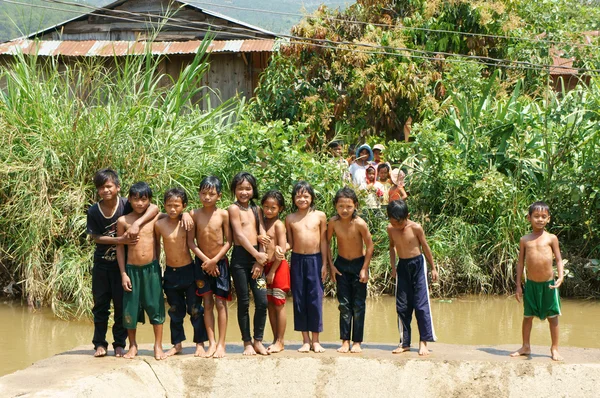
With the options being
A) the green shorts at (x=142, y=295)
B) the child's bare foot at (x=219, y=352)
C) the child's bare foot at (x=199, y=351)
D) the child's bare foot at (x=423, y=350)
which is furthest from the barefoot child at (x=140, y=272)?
the child's bare foot at (x=423, y=350)

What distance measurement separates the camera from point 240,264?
17.8 feet

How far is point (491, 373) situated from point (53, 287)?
4753 millimetres

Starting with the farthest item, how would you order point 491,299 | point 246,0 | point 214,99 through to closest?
1. point 246,0
2. point 214,99
3. point 491,299

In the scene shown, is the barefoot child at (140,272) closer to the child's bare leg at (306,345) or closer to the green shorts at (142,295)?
the green shorts at (142,295)

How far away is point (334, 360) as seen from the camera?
528 centimetres

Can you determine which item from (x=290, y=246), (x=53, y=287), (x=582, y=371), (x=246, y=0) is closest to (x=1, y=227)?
(x=53, y=287)

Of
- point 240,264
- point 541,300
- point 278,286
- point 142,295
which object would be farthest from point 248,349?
point 541,300

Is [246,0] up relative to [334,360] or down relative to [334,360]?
up

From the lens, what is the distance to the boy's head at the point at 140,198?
5.22 meters

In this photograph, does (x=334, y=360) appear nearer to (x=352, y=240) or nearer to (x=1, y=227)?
(x=352, y=240)

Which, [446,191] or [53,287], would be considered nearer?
[53,287]

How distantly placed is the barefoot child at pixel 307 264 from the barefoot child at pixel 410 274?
515mm

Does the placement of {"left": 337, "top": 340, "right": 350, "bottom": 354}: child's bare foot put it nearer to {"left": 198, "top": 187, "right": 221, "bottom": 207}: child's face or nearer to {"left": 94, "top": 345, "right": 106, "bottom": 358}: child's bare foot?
{"left": 198, "top": 187, "right": 221, "bottom": 207}: child's face

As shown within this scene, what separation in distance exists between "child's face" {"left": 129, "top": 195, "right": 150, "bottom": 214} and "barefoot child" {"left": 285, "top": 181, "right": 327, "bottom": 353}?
3.31 ft
